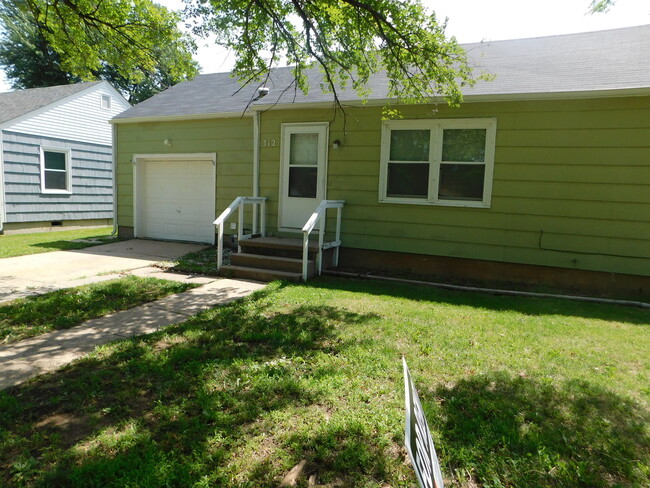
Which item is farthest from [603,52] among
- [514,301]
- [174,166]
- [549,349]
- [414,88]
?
[174,166]

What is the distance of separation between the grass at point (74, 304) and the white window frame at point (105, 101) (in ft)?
38.2

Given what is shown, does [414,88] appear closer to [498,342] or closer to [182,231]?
[498,342]

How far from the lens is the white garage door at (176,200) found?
33.4ft

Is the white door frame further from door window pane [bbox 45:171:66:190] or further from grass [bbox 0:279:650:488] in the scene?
grass [bbox 0:279:650:488]

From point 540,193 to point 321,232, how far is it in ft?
12.0

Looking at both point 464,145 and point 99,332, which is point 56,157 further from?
point 464,145

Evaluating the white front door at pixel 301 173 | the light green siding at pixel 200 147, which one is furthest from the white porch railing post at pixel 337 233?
the light green siding at pixel 200 147

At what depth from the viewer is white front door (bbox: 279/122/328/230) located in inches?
331

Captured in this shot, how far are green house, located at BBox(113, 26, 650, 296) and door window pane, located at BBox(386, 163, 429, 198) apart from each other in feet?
0.08

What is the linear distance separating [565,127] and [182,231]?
8.46 m

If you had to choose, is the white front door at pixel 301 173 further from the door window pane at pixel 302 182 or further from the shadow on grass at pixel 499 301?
the shadow on grass at pixel 499 301

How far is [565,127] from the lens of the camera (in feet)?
22.1

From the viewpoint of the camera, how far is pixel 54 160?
45.1 ft

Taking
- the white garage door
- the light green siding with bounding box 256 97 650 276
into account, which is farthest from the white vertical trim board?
the light green siding with bounding box 256 97 650 276
